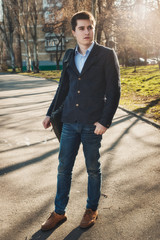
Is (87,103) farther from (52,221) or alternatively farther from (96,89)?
(52,221)

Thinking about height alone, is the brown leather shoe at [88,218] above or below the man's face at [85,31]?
below

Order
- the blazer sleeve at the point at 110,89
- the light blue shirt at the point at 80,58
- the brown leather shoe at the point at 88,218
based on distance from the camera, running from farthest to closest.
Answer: the brown leather shoe at the point at 88,218, the light blue shirt at the point at 80,58, the blazer sleeve at the point at 110,89

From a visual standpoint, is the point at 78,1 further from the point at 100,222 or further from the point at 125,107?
the point at 100,222

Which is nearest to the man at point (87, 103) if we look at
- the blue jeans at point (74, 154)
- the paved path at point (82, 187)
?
the blue jeans at point (74, 154)

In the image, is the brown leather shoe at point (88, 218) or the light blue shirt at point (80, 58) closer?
the light blue shirt at point (80, 58)

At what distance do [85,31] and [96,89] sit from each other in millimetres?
576

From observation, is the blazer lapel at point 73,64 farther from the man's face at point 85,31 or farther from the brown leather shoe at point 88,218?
the brown leather shoe at point 88,218

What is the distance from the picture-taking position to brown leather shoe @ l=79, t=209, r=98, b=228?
2.80 metres

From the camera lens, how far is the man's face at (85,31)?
2605 mm

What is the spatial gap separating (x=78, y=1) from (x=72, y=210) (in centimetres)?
2254

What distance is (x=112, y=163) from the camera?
4.59 meters

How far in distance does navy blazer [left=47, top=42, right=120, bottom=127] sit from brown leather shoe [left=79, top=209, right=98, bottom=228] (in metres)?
1.02

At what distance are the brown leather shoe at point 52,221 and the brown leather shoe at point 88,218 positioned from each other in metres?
0.24

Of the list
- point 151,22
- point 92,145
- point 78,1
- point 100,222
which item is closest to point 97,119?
point 92,145
